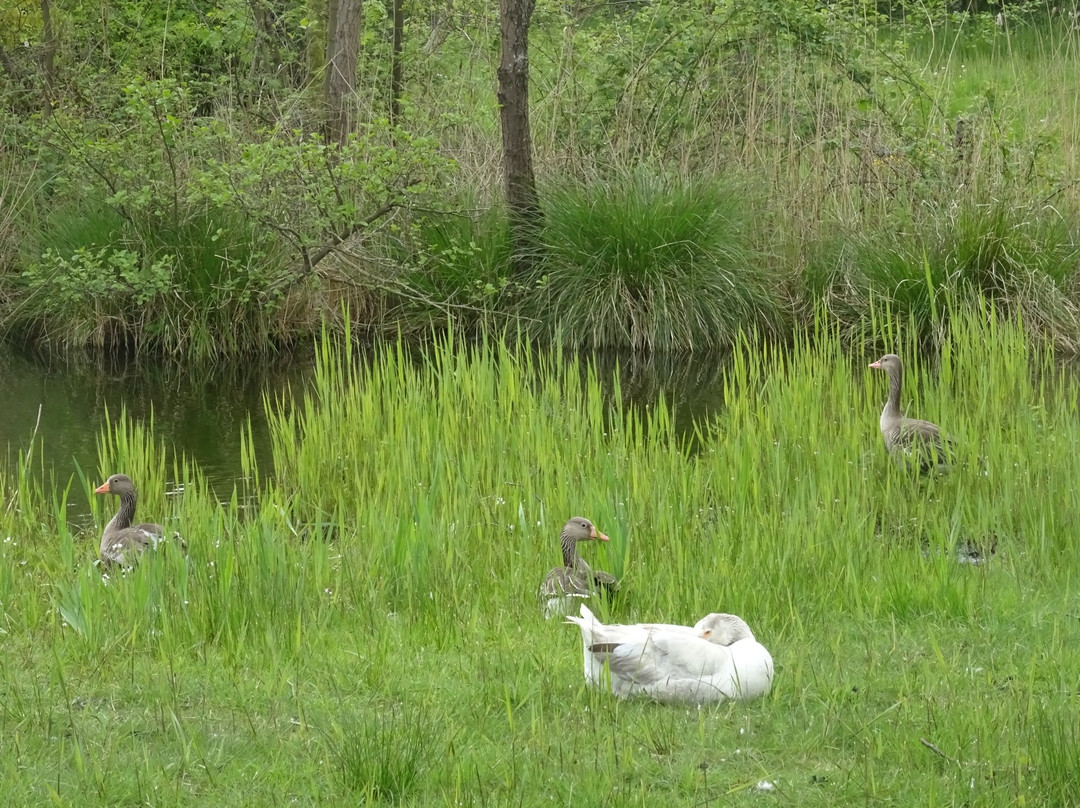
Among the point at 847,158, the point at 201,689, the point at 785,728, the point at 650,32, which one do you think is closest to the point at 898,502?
the point at 785,728

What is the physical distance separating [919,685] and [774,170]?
11.1 metres

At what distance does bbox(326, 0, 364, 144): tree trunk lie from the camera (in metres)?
16.1

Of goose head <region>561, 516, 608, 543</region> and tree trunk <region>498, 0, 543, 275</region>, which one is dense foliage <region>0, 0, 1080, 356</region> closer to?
tree trunk <region>498, 0, 543, 275</region>

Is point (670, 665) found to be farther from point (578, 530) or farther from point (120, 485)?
point (120, 485)

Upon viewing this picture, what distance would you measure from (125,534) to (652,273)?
811 cm

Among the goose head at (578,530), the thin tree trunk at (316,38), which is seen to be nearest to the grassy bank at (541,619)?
the goose head at (578,530)

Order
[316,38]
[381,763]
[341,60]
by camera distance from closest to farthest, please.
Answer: [381,763] < [341,60] < [316,38]

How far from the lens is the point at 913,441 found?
24.3 feet

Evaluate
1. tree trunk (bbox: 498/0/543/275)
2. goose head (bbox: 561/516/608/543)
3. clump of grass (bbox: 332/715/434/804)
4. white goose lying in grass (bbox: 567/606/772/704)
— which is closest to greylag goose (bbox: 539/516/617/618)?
goose head (bbox: 561/516/608/543)

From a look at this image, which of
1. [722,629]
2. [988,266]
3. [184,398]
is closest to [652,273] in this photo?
[988,266]

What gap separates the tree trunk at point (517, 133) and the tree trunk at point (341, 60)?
235 centimetres

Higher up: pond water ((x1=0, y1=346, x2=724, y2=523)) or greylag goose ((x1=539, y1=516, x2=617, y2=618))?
greylag goose ((x1=539, y1=516, x2=617, y2=618))

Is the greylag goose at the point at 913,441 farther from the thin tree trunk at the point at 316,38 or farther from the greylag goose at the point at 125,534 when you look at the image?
the thin tree trunk at the point at 316,38

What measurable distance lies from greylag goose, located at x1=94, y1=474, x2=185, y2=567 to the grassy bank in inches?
7.3
